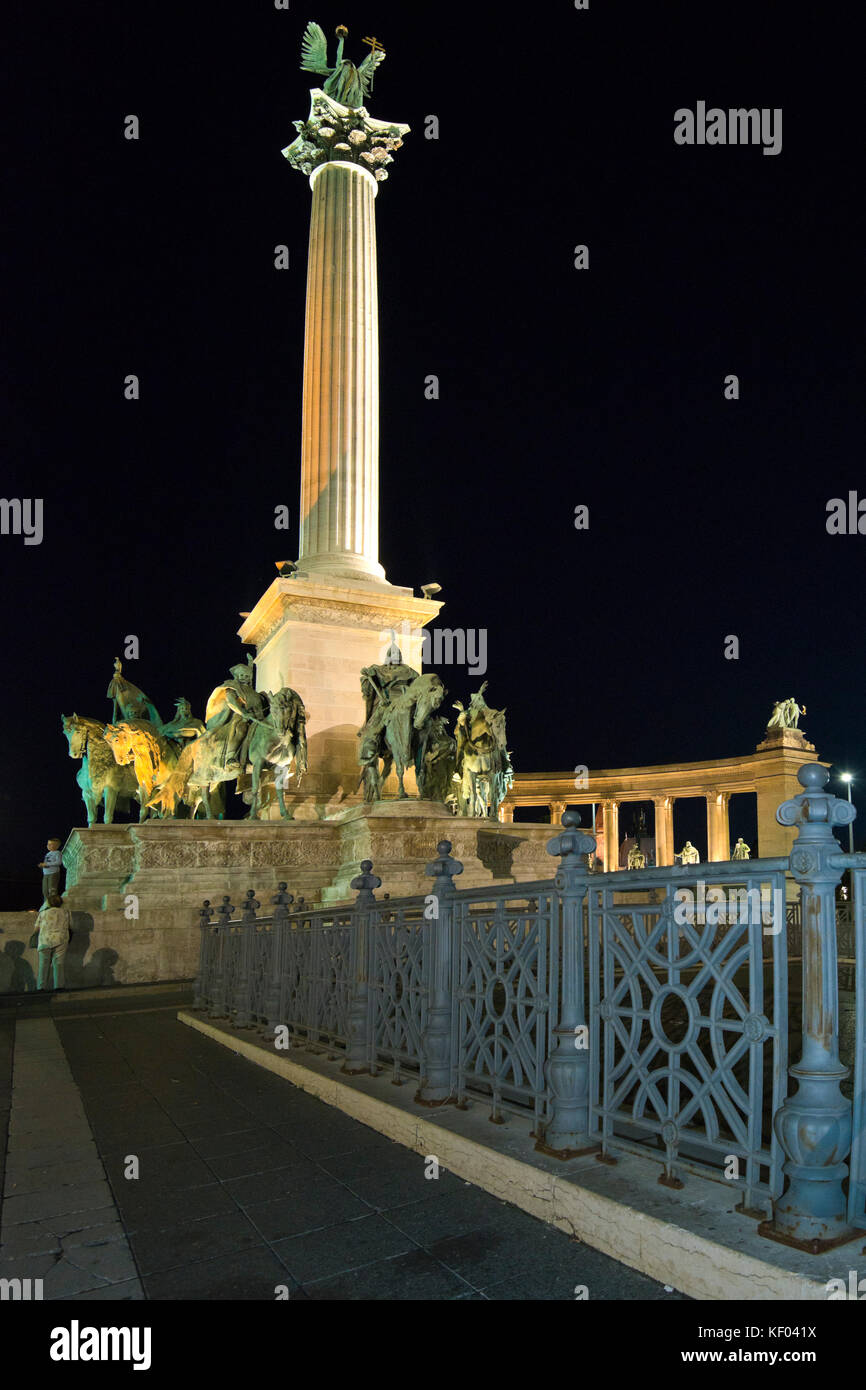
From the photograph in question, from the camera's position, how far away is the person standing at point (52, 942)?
1546 cm

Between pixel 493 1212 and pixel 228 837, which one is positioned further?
pixel 228 837

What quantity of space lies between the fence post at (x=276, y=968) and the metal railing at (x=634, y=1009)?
4.11 feet

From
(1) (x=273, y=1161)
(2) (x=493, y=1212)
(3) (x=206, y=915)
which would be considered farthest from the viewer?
(3) (x=206, y=915)

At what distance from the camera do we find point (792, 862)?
344 cm

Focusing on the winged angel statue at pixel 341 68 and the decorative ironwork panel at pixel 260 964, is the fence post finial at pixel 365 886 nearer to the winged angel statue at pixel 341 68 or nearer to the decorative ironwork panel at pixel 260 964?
the decorative ironwork panel at pixel 260 964

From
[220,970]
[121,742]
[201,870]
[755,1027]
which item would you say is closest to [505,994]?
[755,1027]

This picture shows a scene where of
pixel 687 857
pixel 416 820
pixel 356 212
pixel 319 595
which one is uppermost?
pixel 356 212

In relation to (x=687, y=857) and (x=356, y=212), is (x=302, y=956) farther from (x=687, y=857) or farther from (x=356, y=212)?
(x=687, y=857)

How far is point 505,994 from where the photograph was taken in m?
5.34

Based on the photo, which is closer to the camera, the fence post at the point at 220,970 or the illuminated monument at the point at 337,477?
the fence post at the point at 220,970

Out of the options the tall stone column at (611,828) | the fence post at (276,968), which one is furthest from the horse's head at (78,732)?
the tall stone column at (611,828)

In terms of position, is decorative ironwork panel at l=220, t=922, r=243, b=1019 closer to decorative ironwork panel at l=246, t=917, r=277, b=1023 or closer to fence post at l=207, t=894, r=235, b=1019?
fence post at l=207, t=894, r=235, b=1019
